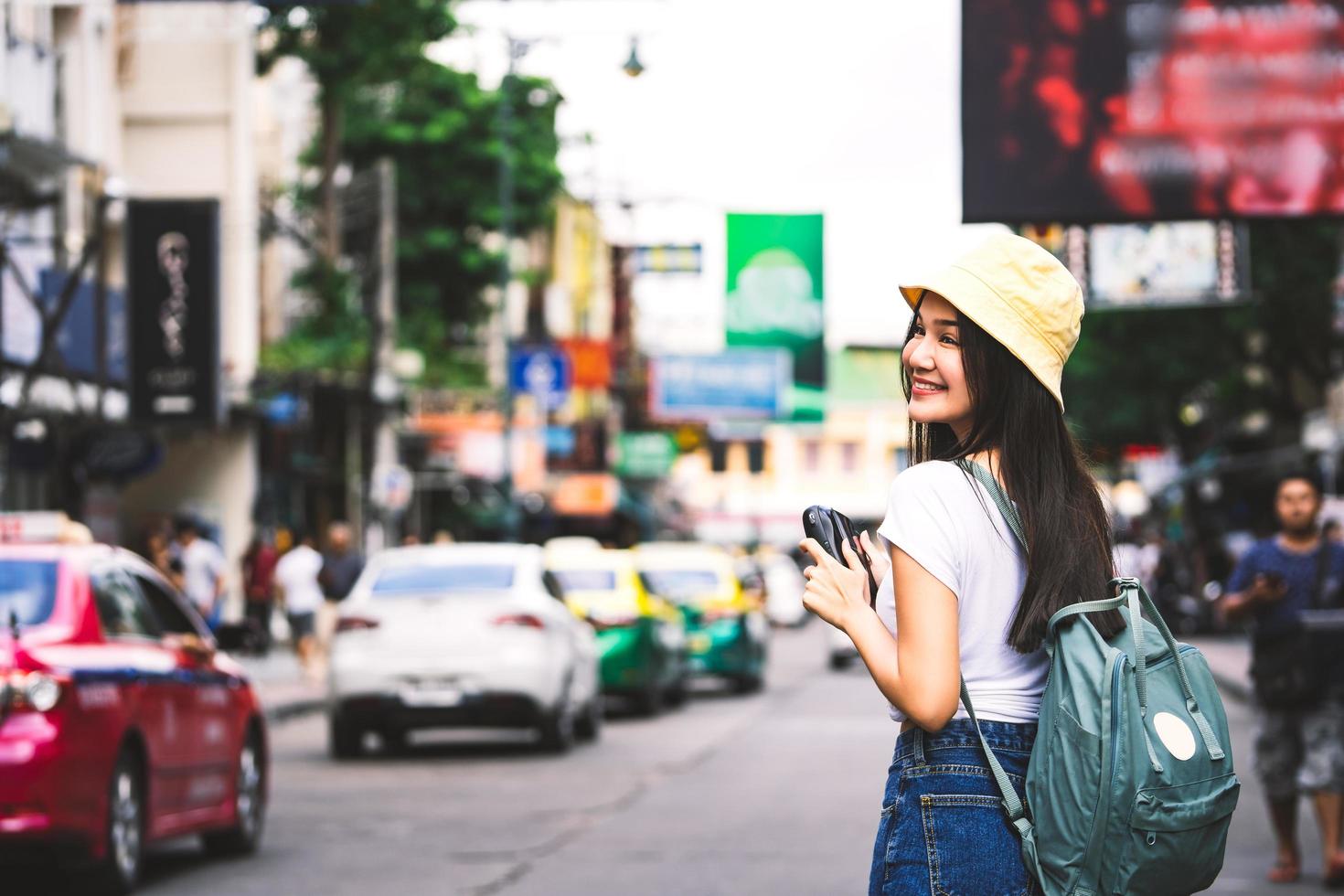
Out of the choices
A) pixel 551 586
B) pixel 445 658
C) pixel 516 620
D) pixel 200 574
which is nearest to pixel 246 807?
pixel 445 658

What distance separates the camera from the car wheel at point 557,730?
19.1 m

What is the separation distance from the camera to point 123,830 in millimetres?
10570

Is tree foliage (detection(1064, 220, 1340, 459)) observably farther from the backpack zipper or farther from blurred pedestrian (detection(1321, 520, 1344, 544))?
the backpack zipper

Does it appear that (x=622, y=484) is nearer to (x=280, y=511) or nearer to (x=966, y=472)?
(x=280, y=511)

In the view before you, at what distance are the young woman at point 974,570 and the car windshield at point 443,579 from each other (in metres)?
15.2

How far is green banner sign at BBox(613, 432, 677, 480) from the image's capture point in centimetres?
7212

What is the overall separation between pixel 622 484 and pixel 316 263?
37.6m

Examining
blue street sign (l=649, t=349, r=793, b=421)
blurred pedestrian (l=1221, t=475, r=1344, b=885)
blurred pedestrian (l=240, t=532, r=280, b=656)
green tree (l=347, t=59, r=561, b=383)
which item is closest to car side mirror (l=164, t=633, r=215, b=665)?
blurred pedestrian (l=1221, t=475, r=1344, b=885)

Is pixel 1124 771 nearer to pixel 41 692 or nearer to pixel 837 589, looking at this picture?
pixel 837 589

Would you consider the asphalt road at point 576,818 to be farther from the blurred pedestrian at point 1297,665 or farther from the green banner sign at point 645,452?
the green banner sign at point 645,452

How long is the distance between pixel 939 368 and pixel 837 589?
393 mm

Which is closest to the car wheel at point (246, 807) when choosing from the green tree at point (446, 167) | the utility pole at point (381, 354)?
the utility pole at point (381, 354)

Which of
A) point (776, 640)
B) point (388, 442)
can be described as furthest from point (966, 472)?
point (776, 640)

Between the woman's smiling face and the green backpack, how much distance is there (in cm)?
41
